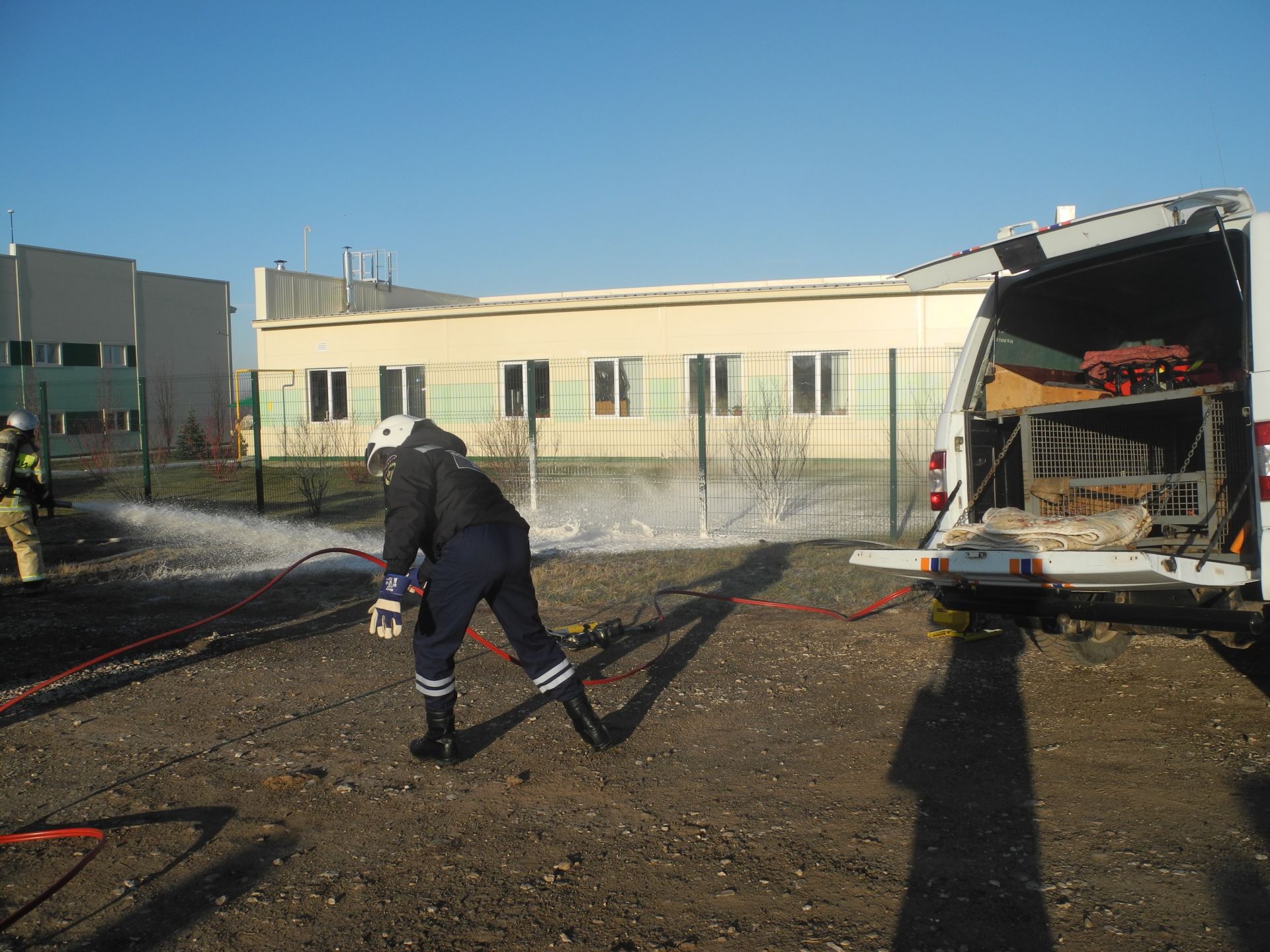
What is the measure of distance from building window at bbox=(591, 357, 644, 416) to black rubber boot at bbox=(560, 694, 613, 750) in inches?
485

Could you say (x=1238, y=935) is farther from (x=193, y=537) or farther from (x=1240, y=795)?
(x=193, y=537)

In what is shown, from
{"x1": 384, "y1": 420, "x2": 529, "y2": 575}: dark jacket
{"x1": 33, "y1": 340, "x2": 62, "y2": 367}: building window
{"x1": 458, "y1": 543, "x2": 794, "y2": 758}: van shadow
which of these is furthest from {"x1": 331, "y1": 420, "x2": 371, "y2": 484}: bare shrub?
{"x1": 33, "y1": 340, "x2": 62, "y2": 367}: building window

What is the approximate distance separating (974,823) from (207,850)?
2.86m

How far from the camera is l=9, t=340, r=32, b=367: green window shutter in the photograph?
3123 cm

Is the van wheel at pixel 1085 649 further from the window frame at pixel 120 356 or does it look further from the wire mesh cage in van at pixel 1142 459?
the window frame at pixel 120 356

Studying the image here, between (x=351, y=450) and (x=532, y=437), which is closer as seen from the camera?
(x=532, y=437)

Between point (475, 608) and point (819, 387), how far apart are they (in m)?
9.25

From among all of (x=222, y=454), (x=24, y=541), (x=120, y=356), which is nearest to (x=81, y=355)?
(x=120, y=356)

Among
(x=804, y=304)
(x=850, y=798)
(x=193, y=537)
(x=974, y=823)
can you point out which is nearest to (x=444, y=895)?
(x=850, y=798)

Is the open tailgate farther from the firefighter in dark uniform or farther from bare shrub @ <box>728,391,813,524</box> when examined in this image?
bare shrub @ <box>728,391,813,524</box>

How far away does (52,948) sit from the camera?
2914mm

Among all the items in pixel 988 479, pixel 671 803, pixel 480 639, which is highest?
pixel 988 479

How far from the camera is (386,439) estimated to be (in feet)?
15.5

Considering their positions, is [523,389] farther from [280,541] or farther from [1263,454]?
[1263,454]
